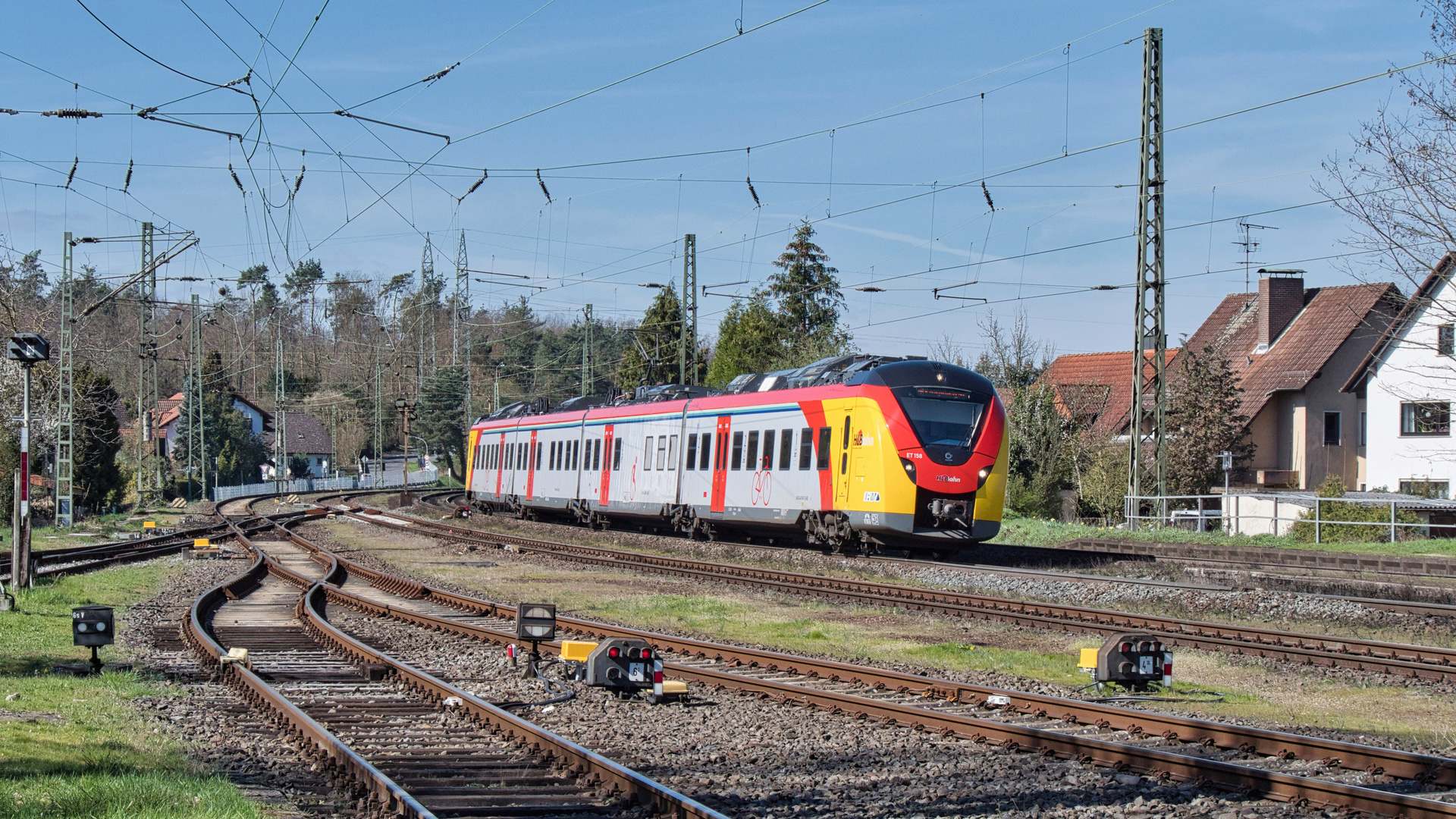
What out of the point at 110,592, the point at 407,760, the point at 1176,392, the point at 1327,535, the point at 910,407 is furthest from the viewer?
the point at 1176,392

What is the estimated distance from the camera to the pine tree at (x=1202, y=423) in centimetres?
3916

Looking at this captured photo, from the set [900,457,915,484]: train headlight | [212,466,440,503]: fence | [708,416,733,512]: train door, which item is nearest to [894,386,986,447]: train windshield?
[900,457,915,484]: train headlight

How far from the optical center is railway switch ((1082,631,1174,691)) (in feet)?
32.3

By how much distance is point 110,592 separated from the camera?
18156mm

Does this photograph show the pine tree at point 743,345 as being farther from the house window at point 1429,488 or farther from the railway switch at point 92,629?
the railway switch at point 92,629

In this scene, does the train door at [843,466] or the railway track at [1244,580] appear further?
the train door at [843,466]

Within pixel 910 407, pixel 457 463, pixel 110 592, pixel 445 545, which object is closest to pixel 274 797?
pixel 110 592

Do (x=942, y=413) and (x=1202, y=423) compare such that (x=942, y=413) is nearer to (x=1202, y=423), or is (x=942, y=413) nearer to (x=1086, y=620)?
(x=1086, y=620)

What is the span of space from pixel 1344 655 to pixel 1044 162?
43.6ft

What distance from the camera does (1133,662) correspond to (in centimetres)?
993

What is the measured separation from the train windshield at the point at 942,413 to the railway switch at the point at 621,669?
10830 mm

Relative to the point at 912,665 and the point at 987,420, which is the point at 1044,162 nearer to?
the point at 987,420

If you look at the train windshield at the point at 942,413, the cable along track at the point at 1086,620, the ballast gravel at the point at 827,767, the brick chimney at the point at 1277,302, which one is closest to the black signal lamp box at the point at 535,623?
the ballast gravel at the point at 827,767

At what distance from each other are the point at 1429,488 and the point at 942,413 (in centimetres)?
2171
